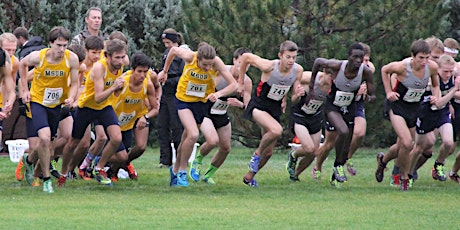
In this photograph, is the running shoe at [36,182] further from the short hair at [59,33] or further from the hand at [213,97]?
the hand at [213,97]

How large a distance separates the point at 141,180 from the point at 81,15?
372 inches

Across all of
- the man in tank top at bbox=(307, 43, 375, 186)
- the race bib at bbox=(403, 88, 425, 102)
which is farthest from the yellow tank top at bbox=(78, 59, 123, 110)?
the race bib at bbox=(403, 88, 425, 102)

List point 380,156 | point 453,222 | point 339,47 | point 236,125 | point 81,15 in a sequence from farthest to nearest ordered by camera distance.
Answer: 1. point 81,15
2. point 236,125
3. point 339,47
4. point 380,156
5. point 453,222

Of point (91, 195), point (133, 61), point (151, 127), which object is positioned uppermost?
point (133, 61)

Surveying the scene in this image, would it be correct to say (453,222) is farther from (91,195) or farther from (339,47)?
(339,47)

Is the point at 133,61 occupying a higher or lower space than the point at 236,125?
higher

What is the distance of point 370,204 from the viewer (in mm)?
12984

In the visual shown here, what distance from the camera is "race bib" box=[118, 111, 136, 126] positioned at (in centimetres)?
1510

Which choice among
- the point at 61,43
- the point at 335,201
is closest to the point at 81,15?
the point at 61,43

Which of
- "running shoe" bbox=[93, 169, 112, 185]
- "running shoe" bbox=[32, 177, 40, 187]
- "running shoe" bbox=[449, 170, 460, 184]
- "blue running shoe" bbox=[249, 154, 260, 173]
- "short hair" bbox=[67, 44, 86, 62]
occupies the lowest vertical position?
"running shoe" bbox=[32, 177, 40, 187]

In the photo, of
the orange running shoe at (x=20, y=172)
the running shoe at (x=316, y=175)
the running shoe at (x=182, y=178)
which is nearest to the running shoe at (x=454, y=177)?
the running shoe at (x=316, y=175)

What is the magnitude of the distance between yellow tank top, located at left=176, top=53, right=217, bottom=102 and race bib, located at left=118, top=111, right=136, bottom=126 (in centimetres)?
71

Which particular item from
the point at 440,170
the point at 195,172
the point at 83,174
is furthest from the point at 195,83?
the point at 440,170

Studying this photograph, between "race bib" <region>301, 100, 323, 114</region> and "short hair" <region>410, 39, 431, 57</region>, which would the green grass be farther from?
"short hair" <region>410, 39, 431, 57</region>
